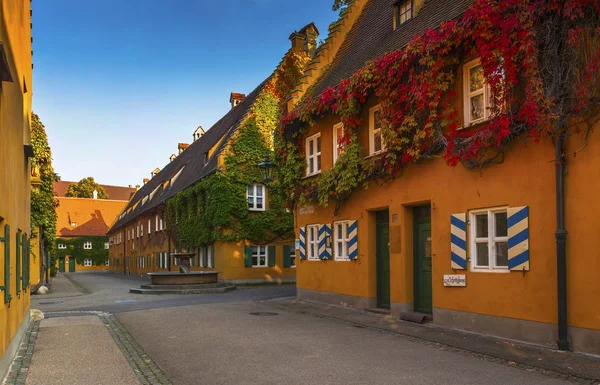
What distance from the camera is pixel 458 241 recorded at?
1101 centimetres

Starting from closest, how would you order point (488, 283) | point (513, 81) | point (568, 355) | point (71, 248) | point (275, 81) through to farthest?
point (568, 355) → point (513, 81) → point (488, 283) → point (275, 81) → point (71, 248)

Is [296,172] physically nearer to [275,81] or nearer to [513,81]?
[513,81]

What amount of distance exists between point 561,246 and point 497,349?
199 centimetres

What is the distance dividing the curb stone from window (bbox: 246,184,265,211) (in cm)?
1647

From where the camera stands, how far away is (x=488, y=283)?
10.2 meters

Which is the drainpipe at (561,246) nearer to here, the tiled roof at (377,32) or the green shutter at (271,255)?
the tiled roof at (377,32)

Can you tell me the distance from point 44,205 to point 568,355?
2308 cm

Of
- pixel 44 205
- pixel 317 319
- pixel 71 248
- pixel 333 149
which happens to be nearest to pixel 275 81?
pixel 44 205

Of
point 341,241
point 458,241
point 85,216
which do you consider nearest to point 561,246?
point 458,241

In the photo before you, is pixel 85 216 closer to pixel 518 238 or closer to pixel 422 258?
pixel 422 258

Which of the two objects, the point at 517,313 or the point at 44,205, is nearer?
the point at 517,313

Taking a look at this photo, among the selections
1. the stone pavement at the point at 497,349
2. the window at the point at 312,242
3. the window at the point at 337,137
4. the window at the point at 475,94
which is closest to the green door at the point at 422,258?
the stone pavement at the point at 497,349

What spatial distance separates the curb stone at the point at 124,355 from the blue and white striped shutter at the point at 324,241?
243 inches

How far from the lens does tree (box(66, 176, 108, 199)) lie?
87.7 m
